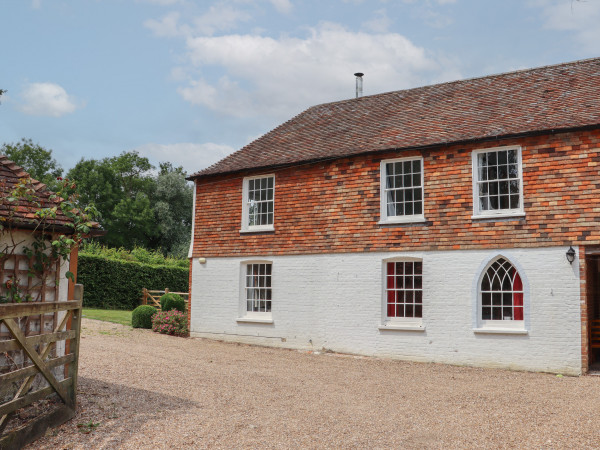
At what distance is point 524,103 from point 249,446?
12.6 meters

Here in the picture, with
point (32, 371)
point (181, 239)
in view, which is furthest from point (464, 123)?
point (181, 239)

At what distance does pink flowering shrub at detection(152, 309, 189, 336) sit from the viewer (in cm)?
1986

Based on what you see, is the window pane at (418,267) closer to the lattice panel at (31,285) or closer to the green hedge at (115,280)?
the lattice panel at (31,285)

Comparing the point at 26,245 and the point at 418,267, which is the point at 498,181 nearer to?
the point at 418,267

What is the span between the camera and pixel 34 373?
7.06m

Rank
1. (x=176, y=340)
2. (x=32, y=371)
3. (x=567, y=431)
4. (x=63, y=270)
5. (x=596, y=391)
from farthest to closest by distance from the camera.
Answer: (x=176, y=340)
(x=596, y=391)
(x=63, y=270)
(x=567, y=431)
(x=32, y=371)

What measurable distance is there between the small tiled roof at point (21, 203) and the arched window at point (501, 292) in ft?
32.7

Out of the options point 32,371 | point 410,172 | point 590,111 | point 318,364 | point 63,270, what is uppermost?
point 590,111

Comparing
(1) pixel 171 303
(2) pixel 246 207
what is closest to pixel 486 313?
(2) pixel 246 207

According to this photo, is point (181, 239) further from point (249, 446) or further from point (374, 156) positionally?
point (249, 446)

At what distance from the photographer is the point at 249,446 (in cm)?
707

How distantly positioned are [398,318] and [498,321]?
2588 mm

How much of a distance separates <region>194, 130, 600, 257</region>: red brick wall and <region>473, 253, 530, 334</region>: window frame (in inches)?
17.7

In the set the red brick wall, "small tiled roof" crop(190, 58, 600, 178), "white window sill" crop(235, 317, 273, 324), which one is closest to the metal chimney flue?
"small tiled roof" crop(190, 58, 600, 178)
